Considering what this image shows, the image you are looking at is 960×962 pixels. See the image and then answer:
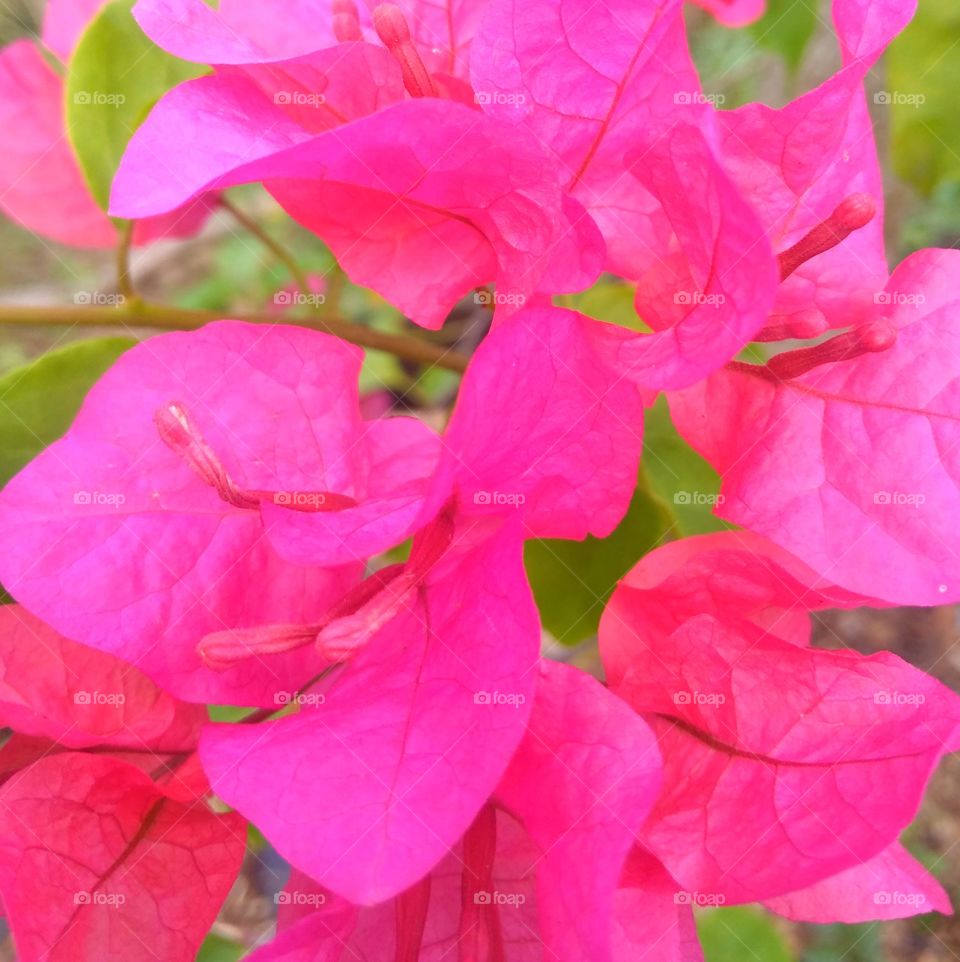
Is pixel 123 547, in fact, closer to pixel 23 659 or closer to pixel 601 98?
pixel 23 659

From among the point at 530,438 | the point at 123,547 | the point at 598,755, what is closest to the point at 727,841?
the point at 598,755

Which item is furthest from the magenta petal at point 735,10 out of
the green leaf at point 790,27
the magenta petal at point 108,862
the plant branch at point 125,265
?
the magenta petal at point 108,862
